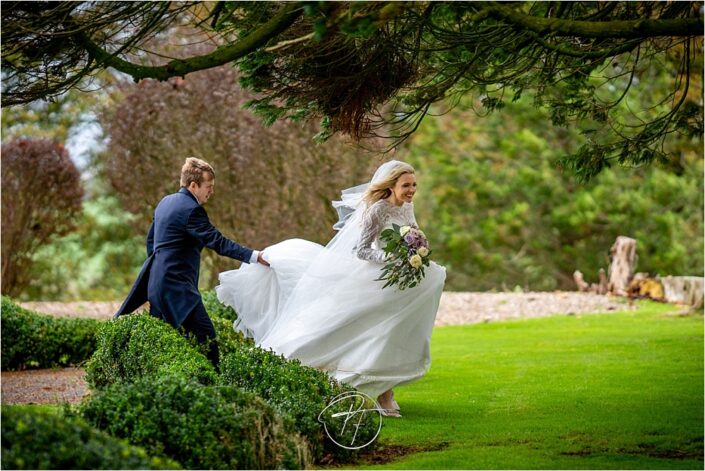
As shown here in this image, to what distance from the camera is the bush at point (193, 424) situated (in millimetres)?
4941

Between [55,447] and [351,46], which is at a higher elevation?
[351,46]

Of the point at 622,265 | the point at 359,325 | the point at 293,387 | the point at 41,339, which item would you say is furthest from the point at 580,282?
the point at 293,387

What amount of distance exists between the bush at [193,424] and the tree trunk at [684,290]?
12983mm

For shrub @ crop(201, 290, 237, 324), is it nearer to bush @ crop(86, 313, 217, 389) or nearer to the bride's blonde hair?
bush @ crop(86, 313, 217, 389)

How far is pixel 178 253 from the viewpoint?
7.87 metres

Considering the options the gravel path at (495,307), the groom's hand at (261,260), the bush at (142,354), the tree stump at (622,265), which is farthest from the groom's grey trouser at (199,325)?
the tree stump at (622,265)

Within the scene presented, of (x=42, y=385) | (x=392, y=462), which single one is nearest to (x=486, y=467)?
(x=392, y=462)

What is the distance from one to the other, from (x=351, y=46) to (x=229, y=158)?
990 centimetres

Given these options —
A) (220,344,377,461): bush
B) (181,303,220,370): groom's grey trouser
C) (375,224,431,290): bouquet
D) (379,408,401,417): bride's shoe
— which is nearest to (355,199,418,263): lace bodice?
(375,224,431,290): bouquet

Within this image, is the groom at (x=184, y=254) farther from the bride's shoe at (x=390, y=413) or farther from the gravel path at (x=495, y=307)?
the gravel path at (x=495, y=307)

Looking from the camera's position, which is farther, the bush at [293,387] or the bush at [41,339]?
the bush at [41,339]

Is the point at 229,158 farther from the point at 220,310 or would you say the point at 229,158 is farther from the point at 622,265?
the point at 622,265

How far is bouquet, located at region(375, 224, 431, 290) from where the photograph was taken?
7625 millimetres

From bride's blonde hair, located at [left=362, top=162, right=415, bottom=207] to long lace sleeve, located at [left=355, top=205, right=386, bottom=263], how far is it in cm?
20
